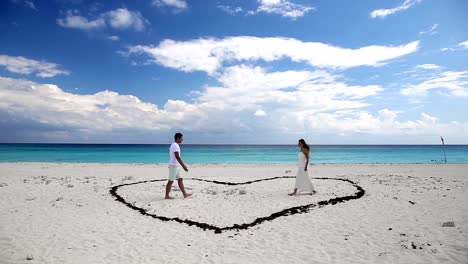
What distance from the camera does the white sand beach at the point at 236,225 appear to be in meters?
6.56

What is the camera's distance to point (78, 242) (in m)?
7.40

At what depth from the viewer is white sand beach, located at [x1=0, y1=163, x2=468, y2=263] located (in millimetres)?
6562

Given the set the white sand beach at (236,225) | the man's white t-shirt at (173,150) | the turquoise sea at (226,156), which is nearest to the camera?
the white sand beach at (236,225)

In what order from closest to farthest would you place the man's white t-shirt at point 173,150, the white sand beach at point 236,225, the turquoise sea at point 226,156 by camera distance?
the white sand beach at point 236,225 < the man's white t-shirt at point 173,150 < the turquoise sea at point 226,156

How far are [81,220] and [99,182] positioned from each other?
7803 mm

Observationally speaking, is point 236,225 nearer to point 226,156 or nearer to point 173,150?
point 173,150

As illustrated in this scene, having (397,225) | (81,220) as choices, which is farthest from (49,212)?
(397,225)

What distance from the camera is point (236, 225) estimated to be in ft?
28.7

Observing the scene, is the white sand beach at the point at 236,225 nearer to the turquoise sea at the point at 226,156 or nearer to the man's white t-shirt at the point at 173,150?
the man's white t-shirt at the point at 173,150

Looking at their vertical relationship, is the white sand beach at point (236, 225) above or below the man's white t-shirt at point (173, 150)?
below

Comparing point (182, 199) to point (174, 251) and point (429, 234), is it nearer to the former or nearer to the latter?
point (174, 251)

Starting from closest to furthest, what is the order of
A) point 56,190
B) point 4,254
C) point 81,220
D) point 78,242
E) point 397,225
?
point 4,254, point 78,242, point 397,225, point 81,220, point 56,190

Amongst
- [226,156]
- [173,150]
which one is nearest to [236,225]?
[173,150]

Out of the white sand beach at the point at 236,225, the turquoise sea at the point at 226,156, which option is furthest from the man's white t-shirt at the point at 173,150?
the turquoise sea at the point at 226,156
